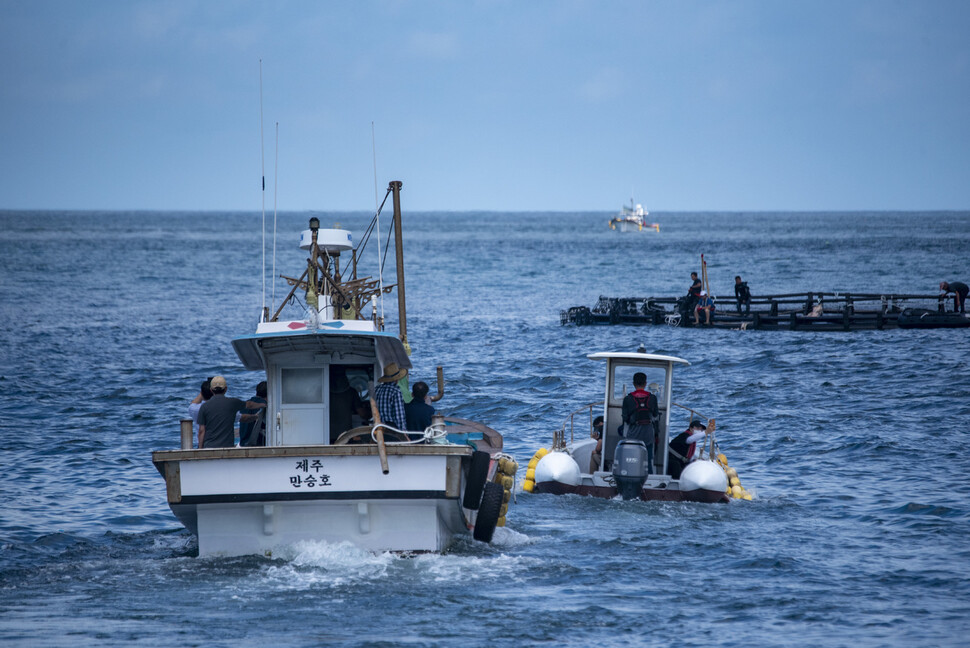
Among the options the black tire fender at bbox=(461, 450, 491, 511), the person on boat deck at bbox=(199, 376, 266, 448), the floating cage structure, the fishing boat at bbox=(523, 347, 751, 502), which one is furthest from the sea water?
the person on boat deck at bbox=(199, 376, 266, 448)

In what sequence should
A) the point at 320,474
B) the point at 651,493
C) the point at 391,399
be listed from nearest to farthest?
the point at 320,474 < the point at 391,399 < the point at 651,493

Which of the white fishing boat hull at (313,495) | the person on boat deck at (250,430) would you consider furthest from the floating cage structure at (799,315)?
the white fishing boat hull at (313,495)

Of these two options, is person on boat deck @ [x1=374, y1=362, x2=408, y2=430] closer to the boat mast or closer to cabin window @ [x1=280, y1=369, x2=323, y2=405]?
cabin window @ [x1=280, y1=369, x2=323, y2=405]

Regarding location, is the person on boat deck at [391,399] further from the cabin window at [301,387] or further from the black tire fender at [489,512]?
the black tire fender at [489,512]

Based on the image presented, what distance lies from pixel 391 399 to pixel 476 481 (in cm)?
157

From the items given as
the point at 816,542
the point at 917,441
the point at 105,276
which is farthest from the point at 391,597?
the point at 105,276

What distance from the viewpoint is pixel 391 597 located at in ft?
39.2

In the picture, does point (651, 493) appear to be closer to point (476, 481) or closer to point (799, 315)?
point (476, 481)

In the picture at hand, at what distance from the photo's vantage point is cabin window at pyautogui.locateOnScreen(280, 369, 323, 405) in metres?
14.1

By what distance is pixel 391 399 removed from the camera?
13.6 meters

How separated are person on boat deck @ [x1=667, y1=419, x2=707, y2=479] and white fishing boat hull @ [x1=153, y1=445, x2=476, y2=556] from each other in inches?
243

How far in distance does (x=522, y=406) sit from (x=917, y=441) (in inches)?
378

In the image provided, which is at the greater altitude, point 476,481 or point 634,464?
point 476,481

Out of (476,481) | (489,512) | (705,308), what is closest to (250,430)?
(476,481)
